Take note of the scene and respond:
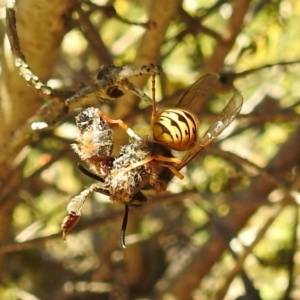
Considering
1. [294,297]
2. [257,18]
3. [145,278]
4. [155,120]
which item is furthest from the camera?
[145,278]

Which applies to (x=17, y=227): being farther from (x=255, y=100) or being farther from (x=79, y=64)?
(x=255, y=100)

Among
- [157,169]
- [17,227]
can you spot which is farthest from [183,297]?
[157,169]

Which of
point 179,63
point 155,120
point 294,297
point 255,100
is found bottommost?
point 294,297

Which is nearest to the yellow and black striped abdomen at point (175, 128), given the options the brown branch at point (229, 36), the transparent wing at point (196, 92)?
the transparent wing at point (196, 92)

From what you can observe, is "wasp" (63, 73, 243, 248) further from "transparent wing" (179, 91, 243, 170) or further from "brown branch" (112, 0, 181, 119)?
"brown branch" (112, 0, 181, 119)

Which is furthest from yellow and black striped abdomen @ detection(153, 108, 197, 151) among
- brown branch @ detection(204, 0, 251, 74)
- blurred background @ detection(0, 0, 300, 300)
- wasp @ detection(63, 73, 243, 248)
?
brown branch @ detection(204, 0, 251, 74)

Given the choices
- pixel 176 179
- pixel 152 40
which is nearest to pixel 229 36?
pixel 152 40

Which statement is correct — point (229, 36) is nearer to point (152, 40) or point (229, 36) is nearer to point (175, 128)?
point (152, 40)
